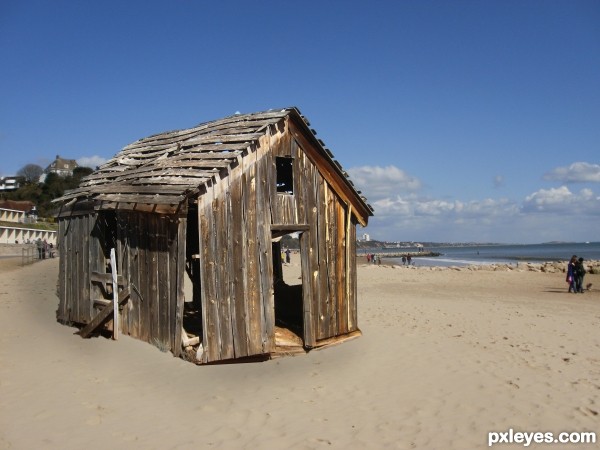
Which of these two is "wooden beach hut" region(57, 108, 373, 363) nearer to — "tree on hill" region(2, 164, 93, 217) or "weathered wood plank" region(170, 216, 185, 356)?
"weathered wood plank" region(170, 216, 185, 356)

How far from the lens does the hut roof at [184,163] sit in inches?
379

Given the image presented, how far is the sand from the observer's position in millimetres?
7098

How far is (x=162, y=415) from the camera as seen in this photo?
775 centimetres

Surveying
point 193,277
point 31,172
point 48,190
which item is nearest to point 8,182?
point 31,172

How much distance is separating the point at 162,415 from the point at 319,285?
15.1 ft

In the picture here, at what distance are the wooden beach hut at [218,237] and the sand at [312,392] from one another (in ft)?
2.20

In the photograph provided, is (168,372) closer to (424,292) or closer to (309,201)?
(309,201)

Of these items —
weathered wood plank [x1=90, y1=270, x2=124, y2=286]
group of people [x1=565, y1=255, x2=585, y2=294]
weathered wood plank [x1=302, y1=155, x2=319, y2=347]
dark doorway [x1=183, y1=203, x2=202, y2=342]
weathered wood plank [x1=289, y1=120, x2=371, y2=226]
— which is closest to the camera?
weathered wood plank [x1=302, y1=155, x2=319, y2=347]

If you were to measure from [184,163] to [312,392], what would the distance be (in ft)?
17.8

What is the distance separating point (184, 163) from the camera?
10.4 meters

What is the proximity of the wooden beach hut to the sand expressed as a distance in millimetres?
670

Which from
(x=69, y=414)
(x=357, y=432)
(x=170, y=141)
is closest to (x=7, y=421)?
(x=69, y=414)

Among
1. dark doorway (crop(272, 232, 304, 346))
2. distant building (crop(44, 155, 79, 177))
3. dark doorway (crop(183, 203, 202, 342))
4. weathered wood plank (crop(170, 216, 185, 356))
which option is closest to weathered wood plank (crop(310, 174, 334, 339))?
dark doorway (crop(272, 232, 304, 346))

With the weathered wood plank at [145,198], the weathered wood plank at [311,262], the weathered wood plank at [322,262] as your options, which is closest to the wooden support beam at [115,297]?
the weathered wood plank at [145,198]
